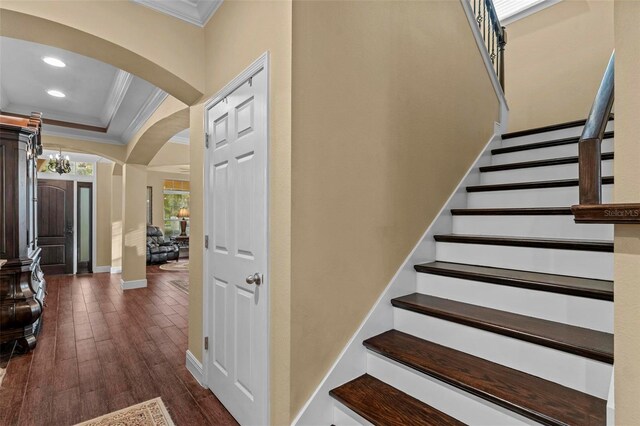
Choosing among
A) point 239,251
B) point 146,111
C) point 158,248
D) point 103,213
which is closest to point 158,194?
point 158,248

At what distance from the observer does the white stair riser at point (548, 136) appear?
2770 mm

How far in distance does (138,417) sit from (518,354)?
7.35ft

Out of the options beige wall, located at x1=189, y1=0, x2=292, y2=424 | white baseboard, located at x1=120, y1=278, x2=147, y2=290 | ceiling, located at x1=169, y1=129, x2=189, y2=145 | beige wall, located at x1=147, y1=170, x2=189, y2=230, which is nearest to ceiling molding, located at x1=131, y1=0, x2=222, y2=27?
beige wall, located at x1=189, y1=0, x2=292, y2=424

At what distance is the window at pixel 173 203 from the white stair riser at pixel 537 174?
972cm

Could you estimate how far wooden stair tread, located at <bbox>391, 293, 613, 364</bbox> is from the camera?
4.21 feet

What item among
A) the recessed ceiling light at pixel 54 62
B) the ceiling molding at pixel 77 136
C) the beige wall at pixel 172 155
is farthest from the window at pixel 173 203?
the recessed ceiling light at pixel 54 62

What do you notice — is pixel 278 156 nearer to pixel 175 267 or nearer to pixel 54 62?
pixel 54 62

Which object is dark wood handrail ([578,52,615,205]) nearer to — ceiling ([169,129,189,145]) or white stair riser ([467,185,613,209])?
white stair riser ([467,185,613,209])

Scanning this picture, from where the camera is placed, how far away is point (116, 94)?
3.87 m

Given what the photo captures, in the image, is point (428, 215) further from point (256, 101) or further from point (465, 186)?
point (256, 101)

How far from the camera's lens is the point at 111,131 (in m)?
5.11

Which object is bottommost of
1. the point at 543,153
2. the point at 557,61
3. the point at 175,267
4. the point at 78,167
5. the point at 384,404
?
the point at 175,267

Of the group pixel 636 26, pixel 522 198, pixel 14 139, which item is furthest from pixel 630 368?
pixel 14 139

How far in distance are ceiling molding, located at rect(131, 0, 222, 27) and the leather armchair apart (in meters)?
7.29
